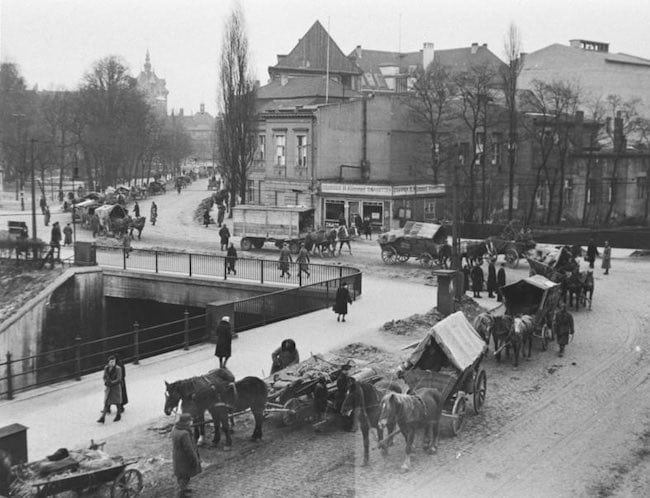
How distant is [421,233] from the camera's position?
3425cm

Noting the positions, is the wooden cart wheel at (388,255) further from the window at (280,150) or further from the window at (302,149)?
the window at (280,150)

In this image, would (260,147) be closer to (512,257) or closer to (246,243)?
(246,243)

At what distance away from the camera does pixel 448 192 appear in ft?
169

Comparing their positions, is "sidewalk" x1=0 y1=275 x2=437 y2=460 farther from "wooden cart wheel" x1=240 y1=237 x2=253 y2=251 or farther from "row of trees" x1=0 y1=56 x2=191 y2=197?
"row of trees" x1=0 y1=56 x2=191 y2=197

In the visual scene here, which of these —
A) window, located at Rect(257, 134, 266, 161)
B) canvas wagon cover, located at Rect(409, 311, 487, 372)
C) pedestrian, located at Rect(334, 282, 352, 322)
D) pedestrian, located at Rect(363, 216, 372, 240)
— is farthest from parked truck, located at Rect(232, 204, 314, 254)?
window, located at Rect(257, 134, 266, 161)

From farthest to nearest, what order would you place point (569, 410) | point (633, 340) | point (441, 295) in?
point (441, 295) < point (633, 340) < point (569, 410)

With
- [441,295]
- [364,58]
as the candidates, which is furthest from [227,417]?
[364,58]

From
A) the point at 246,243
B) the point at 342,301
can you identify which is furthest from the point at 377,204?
the point at 342,301

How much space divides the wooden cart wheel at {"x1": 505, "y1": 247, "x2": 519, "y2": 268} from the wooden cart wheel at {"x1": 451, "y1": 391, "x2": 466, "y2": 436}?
21.7 m

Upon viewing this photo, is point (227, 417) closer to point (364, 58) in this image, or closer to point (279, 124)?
point (279, 124)

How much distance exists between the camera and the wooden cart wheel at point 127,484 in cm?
1060

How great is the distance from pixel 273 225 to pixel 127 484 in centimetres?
2727

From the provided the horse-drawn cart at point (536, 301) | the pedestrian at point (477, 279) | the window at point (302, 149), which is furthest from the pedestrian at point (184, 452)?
the window at point (302, 149)

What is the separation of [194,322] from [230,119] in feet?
86.4
